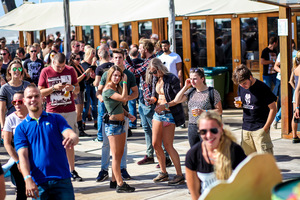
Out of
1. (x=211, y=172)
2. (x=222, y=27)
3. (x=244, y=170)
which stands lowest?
(x=211, y=172)

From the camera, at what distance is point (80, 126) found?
38.9 ft

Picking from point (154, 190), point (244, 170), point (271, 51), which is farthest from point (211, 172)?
point (271, 51)

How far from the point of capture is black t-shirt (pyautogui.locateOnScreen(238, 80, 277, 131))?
7.10m

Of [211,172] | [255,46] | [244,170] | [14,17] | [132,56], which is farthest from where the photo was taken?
[14,17]

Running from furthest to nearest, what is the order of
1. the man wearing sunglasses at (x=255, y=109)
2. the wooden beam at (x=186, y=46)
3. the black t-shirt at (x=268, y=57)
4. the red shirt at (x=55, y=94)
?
the wooden beam at (x=186, y=46), the black t-shirt at (x=268, y=57), the red shirt at (x=55, y=94), the man wearing sunglasses at (x=255, y=109)

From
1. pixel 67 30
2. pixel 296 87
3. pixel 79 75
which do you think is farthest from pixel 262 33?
pixel 67 30

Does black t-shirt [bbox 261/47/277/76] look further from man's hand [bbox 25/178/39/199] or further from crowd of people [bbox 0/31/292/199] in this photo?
man's hand [bbox 25/178/39/199]

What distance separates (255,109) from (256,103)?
0.10 metres

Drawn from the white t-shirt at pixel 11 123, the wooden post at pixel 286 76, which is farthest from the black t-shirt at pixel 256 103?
the wooden post at pixel 286 76

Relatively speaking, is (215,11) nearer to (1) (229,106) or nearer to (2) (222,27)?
(2) (222,27)

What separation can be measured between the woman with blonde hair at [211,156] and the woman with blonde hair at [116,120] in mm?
3113

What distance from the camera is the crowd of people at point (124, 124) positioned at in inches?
173

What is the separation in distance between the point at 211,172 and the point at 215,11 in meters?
9.19

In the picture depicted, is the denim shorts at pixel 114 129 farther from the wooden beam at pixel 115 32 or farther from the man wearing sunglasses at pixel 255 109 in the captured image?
the wooden beam at pixel 115 32
